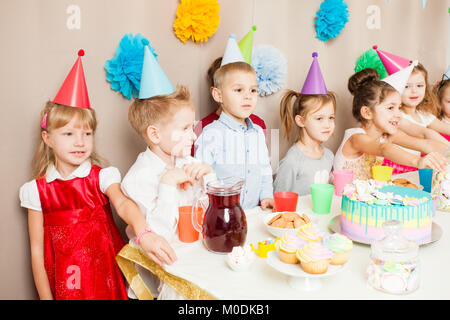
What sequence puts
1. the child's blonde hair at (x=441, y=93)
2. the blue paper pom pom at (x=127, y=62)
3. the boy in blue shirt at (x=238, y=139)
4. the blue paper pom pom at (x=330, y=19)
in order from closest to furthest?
Result: the blue paper pom pom at (x=127, y=62)
the boy in blue shirt at (x=238, y=139)
the blue paper pom pom at (x=330, y=19)
the child's blonde hair at (x=441, y=93)

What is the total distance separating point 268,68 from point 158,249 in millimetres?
1327

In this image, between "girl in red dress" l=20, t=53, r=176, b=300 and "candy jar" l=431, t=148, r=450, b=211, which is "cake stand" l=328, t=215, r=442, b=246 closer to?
"candy jar" l=431, t=148, r=450, b=211

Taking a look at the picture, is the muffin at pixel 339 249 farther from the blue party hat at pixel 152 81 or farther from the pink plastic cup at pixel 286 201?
the blue party hat at pixel 152 81

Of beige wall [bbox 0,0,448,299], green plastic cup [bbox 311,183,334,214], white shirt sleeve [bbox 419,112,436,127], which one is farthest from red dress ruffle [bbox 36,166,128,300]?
white shirt sleeve [bbox 419,112,436,127]

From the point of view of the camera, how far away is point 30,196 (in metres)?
1.29

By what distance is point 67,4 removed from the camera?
1.38 m

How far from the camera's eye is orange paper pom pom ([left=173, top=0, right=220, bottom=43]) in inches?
65.2

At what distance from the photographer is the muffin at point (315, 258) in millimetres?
727

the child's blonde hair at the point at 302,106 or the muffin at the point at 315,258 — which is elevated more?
the child's blonde hair at the point at 302,106

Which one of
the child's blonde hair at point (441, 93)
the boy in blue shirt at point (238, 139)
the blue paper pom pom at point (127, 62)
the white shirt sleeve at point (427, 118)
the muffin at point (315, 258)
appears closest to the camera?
the muffin at point (315, 258)

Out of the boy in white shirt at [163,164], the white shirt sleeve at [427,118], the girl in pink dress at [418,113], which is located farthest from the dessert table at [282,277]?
the white shirt sleeve at [427,118]

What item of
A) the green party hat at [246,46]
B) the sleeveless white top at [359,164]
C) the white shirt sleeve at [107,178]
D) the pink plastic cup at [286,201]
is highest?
the green party hat at [246,46]

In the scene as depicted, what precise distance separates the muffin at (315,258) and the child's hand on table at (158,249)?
31cm

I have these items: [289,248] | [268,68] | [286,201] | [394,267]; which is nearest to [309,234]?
[289,248]
